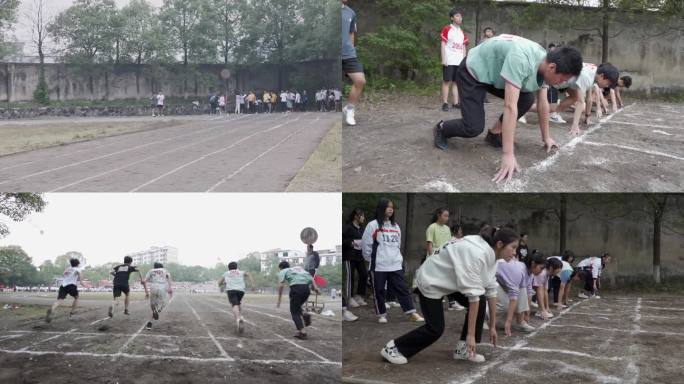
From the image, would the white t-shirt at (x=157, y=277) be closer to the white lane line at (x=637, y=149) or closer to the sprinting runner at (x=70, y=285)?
the sprinting runner at (x=70, y=285)

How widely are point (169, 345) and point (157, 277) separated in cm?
62

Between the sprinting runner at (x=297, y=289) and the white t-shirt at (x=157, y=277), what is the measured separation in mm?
1043

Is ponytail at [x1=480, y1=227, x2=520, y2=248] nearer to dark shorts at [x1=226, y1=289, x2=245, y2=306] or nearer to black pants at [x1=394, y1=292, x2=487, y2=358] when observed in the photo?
black pants at [x1=394, y1=292, x2=487, y2=358]

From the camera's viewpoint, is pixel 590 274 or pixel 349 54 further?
pixel 590 274

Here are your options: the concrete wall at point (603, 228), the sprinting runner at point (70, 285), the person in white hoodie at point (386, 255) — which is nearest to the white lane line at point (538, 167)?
the person in white hoodie at point (386, 255)

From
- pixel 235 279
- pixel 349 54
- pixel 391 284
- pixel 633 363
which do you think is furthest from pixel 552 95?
pixel 235 279

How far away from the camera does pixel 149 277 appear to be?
527cm

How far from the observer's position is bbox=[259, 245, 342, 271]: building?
519 cm

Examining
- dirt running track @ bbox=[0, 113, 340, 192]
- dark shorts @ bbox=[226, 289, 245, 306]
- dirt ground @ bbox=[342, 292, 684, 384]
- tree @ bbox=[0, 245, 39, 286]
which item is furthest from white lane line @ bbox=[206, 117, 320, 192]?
dirt ground @ bbox=[342, 292, 684, 384]

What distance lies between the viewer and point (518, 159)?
19.7 feet

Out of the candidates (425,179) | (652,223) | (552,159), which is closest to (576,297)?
(652,223)

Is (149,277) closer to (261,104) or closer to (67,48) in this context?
(67,48)

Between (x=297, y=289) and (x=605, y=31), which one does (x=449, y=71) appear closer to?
(x=297, y=289)

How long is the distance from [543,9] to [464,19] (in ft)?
6.49
